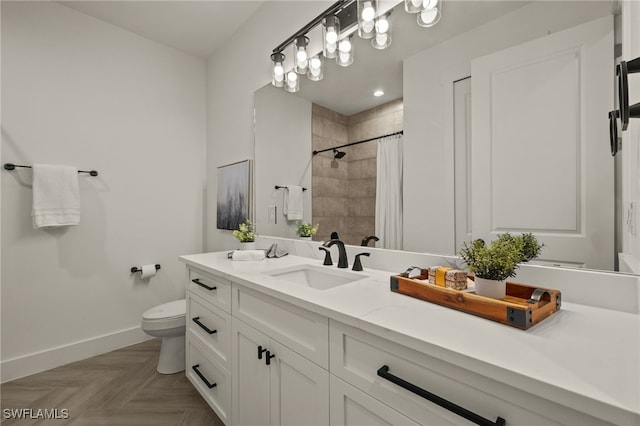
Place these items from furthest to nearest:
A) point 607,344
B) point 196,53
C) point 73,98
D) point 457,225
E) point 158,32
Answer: point 196,53, point 158,32, point 73,98, point 457,225, point 607,344

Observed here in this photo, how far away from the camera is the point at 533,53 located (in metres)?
0.95

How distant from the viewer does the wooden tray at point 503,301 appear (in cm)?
68

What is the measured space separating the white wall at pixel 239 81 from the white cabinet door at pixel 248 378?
1.07 m

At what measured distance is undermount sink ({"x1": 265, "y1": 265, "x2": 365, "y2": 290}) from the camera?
138 cm

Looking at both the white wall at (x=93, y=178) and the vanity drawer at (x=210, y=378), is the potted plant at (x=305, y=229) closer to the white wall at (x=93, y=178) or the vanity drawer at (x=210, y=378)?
the vanity drawer at (x=210, y=378)

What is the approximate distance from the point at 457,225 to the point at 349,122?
0.79 m

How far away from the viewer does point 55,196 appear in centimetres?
204

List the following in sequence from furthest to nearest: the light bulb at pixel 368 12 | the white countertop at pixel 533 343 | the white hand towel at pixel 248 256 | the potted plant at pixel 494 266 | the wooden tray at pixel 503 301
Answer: the white hand towel at pixel 248 256 → the light bulb at pixel 368 12 → the potted plant at pixel 494 266 → the wooden tray at pixel 503 301 → the white countertop at pixel 533 343

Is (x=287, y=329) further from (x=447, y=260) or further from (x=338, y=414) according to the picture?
(x=447, y=260)

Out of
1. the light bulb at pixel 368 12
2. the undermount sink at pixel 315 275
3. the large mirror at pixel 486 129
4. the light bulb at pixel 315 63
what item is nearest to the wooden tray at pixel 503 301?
the large mirror at pixel 486 129

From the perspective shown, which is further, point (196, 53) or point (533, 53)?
point (196, 53)

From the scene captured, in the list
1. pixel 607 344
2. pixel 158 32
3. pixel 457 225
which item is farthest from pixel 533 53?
pixel 158 32

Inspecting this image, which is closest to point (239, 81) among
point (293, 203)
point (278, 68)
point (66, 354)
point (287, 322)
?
point (278, 68)

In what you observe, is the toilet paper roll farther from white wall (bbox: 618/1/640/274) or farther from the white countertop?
white wall (bbox: 618/1/640/274)
